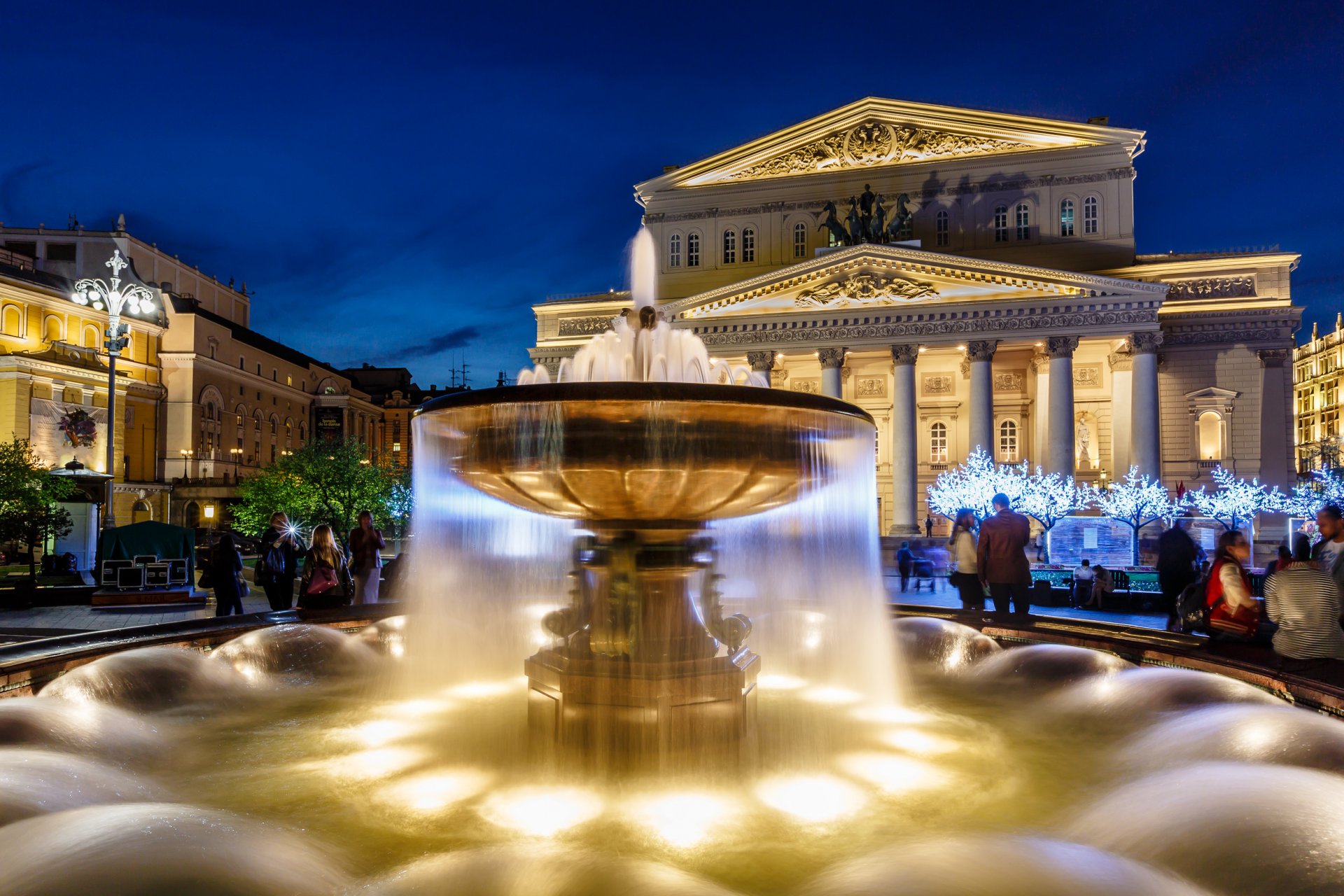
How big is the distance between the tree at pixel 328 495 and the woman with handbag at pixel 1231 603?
26601 mm

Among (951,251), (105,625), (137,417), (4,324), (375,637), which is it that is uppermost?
(951,251)

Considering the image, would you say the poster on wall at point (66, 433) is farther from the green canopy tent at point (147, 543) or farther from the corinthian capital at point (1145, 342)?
the corinthian capital at point (1145, 342)

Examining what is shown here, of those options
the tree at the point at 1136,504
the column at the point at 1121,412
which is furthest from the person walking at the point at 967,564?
the column at the point at 1121,412

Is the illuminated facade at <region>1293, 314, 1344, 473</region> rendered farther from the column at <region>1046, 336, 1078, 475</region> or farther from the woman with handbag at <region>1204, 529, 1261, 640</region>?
the woman with handbag at <region>1204, 529, 1261, 640</region>

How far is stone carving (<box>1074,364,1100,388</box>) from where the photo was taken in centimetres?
3712

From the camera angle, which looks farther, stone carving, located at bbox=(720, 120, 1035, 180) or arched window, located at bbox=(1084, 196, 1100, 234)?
stone carving, located at bbox=(720, 120, 1035, 180)

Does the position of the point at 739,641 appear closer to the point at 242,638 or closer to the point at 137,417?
the point at 242,638

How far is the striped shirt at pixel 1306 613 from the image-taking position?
15.0 feet

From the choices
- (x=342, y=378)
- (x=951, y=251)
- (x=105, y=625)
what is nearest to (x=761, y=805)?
(x=105, y=625)

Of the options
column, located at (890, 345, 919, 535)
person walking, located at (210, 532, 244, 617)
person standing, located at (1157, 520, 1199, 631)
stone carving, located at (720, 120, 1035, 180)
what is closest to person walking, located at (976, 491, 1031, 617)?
person standing, located at (1157, 520, 1199, 631)

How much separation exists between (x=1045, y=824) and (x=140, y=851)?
3.16 m

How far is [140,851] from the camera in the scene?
234cm

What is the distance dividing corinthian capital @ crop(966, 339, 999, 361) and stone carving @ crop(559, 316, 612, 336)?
1616 centimetres

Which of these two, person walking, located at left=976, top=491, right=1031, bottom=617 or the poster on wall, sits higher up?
the poster on wall
